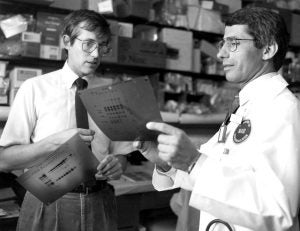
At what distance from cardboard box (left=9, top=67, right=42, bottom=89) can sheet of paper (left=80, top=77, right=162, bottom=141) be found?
126cm

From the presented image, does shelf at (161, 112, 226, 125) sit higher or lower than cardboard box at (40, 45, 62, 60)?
lower

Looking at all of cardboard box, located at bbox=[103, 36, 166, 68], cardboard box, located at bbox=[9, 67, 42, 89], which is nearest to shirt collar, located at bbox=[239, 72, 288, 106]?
cardboard box, located at bbox=[103, 36, 166, 68]

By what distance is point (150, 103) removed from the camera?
0.85 metres

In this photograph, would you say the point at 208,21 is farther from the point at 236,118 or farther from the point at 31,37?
the point at 236,118

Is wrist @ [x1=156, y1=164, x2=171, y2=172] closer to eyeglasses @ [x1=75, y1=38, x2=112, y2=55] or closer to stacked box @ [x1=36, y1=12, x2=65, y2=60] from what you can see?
eyeglasses @ [x1=75, y1=38, x2=112, y2=55]

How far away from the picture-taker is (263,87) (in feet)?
3.40

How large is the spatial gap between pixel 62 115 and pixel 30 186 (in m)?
0.37

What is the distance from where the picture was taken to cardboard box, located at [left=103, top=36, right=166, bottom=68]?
2328 millimetres

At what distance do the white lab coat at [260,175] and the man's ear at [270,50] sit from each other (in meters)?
0.19

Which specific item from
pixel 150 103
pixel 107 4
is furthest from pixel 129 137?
pixel 107 4

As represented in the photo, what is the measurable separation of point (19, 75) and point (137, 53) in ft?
2.81

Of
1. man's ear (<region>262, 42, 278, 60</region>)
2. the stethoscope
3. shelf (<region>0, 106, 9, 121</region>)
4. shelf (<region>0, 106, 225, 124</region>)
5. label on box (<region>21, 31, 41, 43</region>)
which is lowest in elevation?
shelf (<region>0, 106, 225, 124</region>)

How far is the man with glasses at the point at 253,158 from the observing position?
805 millimetres

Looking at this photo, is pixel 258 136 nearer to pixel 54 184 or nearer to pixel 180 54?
pixel 54 184
